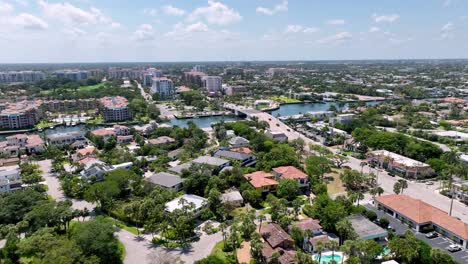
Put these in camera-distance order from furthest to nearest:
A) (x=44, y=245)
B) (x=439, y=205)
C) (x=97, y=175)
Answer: (x=97, y=175) < (x=439, y=205) < (x=44, y=245)

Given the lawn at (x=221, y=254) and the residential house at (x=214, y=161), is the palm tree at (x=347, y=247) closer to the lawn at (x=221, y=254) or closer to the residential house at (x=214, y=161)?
the lawn at (x=221, y=254)

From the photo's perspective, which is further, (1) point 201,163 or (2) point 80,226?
(1) point 201,163

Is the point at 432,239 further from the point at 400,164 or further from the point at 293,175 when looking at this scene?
the point at 400,164

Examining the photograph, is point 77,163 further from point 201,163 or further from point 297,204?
point 297,204

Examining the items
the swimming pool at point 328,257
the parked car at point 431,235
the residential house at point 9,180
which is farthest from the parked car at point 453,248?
the residential house at point 9,180

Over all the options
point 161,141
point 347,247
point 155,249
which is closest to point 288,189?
point 347,247

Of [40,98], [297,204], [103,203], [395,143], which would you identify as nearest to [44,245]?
[103,203]
